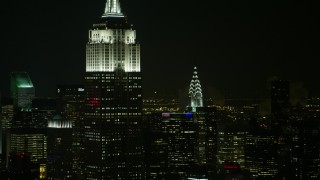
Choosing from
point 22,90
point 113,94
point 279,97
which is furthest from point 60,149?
point 279,97

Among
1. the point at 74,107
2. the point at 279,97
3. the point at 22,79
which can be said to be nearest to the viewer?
the point at 74,107

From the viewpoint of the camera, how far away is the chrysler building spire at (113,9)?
84.5 ft

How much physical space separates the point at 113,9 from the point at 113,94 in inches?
84.7

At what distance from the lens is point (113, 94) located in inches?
1009

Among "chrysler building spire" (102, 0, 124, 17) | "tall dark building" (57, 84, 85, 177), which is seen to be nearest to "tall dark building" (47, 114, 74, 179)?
"tall dark building" (57, 84, 85, 177)

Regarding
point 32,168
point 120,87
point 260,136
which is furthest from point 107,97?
point 260,136

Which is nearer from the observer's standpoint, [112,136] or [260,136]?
[112,136]

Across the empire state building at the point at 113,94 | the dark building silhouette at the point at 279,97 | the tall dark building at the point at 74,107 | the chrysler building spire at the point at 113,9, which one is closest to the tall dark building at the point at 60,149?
the tall dark building at the point at 74,107

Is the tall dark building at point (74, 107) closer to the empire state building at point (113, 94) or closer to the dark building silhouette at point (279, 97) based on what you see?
the empire state building at point (113, 94)

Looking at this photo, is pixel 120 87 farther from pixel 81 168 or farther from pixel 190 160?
pixel 190 160

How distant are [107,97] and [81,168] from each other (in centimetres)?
212

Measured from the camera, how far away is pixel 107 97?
2566cm

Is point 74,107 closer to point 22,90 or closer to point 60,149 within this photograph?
point 60,149

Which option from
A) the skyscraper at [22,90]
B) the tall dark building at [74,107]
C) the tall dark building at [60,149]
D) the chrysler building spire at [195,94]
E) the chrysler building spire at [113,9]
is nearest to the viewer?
the chrysler building spire at [113,9]
